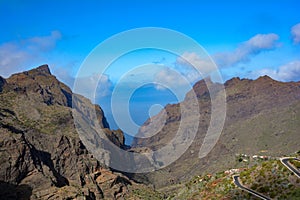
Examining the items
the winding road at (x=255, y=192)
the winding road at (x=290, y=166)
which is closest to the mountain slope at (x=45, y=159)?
the winding road at (x=255, y=192)

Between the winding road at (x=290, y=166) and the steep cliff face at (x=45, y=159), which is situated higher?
the steep cliff face at (x=45, y=159)

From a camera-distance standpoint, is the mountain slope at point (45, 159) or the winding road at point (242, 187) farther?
the mountain slope at point (45, 159)

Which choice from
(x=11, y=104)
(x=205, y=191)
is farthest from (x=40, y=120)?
(x=205, y=191)

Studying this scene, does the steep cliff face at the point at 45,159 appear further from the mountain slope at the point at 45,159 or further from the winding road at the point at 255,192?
the winding road at the point at 255,192

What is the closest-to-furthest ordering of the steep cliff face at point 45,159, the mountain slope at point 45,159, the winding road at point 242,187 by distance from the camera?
1. the winding road at point 242,187
2. the mountain slope at point 45,159
3. the steep cliff face at point 45,159

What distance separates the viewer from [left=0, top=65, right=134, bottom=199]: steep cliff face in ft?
374

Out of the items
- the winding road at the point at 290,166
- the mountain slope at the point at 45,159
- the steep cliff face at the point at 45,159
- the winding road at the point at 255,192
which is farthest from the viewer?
the steep cliff face at the point at 45,159

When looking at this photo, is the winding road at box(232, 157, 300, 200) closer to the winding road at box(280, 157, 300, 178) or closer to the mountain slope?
the winding road at box(280, 157, 300, 178)

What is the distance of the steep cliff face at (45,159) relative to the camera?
114000mm

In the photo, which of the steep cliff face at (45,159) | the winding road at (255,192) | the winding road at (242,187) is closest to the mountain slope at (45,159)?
the steep cliff face at (45,159)

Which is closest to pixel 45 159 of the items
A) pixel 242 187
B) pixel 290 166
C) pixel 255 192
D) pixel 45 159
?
pixel 45 159

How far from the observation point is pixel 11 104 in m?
165

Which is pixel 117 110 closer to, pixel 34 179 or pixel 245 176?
pixel 245 176

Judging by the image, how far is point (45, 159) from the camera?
140750 millimetres
